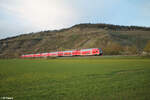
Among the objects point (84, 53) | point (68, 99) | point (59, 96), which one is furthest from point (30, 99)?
point (84, 53)

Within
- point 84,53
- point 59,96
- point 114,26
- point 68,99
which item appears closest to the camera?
point 68,99

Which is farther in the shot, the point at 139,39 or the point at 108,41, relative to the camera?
the point at 139,39

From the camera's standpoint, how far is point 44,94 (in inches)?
186

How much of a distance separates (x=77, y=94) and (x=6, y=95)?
2.94 m

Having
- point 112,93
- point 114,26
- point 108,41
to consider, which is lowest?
point 112,93

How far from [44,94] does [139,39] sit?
85200 mm

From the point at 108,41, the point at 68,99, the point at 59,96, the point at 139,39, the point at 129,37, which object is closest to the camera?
the point at 68,99

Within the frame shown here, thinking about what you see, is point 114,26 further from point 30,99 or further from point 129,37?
point 30,99

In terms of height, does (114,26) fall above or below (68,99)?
above

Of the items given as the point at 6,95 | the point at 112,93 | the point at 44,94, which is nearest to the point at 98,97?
the point at 112,93

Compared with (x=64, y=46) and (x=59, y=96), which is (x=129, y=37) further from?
(x=59, y=96)

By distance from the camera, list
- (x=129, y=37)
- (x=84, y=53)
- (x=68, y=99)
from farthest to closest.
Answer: (x=129, y=37) → (x=84, y=53) → (x=68, y=99)

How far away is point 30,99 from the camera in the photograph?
13.9 ft

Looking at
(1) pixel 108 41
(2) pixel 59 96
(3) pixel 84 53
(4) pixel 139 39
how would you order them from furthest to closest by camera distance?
Result: 1. (4) pixel 139 39
2. (1) pixel 108 41
3. (3) pixel 84 53
4. (2) pixel 59 96
